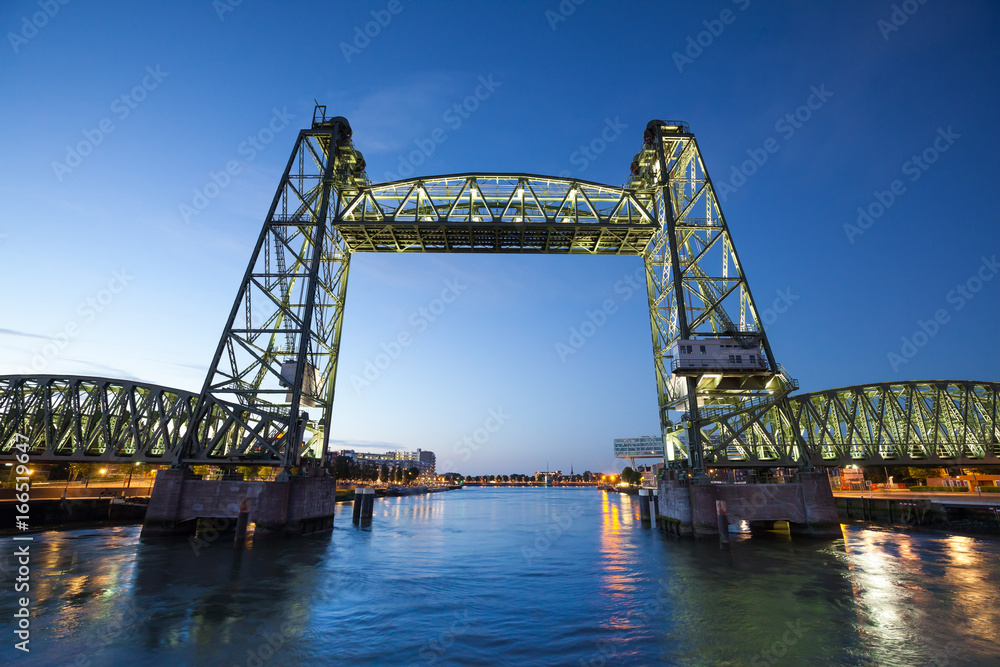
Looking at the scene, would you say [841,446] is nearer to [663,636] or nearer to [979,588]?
[979,588]

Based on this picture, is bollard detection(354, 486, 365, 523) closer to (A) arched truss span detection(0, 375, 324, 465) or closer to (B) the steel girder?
(A) arched truss span detection(0, 375, 324, 465)

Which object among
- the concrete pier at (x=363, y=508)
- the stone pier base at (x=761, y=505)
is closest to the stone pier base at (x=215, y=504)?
the concrete pier at (x=363, y=508)

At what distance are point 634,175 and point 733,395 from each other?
16571mm

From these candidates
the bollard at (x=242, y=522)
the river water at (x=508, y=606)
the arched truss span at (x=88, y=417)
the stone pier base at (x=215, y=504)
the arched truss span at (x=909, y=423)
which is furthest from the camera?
the arched truss span at (x=909, y=423)

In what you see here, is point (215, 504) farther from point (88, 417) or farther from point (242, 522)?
point (88, 417)

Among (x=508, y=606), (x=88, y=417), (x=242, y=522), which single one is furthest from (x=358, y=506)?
(x=508, y=606)

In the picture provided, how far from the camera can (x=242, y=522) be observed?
22672 mm

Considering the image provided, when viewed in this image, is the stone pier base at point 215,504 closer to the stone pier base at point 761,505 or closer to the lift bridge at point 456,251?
the lift bridge at point 456,251

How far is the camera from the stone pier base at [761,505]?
79.7 feet

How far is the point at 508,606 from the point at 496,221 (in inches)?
893

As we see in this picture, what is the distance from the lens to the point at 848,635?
1032 centimetres

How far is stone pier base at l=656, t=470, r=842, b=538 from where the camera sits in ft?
79.7

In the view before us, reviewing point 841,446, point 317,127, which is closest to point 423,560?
point 317,127

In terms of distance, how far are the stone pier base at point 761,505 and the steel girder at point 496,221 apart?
1624 cm
